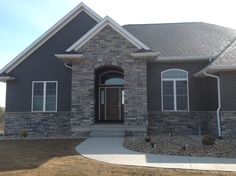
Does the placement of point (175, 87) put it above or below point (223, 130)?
above

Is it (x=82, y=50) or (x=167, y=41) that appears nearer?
(x=82, y=50)

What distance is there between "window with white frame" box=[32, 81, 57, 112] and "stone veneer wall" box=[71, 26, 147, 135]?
2910 mm

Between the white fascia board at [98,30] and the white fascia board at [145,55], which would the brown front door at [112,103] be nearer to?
the white fascia board at [145,55]

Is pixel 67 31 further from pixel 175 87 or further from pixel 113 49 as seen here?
pixel 175 87

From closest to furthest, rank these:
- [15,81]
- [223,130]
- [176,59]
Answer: [223,130] < [176,59] < [15,81]

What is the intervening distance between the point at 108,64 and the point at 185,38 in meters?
6.38

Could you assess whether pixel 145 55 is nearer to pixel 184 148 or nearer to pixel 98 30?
pixel 98 30

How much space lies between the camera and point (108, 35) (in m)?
15.7

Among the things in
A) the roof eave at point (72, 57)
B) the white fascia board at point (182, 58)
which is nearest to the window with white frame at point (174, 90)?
the white fascia board at point (182, 58)

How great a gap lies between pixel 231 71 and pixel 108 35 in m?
6.46

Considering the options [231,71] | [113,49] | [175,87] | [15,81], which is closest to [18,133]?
[15,81]

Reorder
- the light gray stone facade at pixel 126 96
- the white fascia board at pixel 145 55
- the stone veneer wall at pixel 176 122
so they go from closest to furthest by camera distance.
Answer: the white fascia board at pixel 145 55, the light gray stone facade at pixel 126 96, the stone veneer wall at pixel 176 122

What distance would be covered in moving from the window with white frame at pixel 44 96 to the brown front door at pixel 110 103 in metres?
3.02

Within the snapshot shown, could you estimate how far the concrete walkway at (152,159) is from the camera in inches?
327
